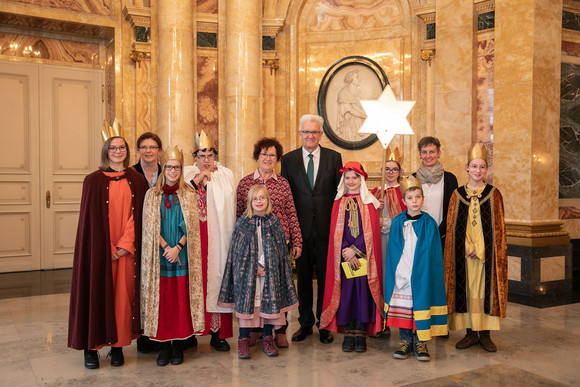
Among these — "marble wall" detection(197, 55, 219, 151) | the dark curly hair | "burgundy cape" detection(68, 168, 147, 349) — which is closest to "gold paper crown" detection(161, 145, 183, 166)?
"burgundy cape" detection(68, 168, 147, 349)

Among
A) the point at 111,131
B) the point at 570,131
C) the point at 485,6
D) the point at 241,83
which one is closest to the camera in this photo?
the point at 111,131

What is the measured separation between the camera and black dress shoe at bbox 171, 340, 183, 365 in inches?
159

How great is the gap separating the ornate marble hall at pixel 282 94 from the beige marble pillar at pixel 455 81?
18mm

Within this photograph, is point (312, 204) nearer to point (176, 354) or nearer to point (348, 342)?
point (348, 342)

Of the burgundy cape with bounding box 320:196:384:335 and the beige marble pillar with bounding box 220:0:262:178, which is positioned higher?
the beige marble pillar with bounding box 220:0:262:178

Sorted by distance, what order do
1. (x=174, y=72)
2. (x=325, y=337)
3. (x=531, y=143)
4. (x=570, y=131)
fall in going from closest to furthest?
1. (x=325, y=337)
2. (x=531, y=143)
3. (x=570, y=131)
4. (x=174, y=72)

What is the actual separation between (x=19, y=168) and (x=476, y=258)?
6.43 metres

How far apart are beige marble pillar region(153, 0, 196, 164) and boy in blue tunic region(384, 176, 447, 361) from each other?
3.96 metres

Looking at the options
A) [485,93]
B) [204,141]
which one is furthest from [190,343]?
[485,93]

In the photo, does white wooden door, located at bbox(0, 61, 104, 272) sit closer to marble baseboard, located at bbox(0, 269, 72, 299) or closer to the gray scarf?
marble baseboard, located at bbox(0, 269, 72, 299)

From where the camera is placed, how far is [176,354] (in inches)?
160

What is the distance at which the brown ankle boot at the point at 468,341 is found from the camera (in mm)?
4445

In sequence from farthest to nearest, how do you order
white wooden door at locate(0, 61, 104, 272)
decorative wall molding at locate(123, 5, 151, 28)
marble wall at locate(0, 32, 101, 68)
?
white wooden door at locate(0, 61, 104, 272), marble wall at locate(0, 32, 101, 68), decorative wall molding at locate(123, 5, 151, 28)

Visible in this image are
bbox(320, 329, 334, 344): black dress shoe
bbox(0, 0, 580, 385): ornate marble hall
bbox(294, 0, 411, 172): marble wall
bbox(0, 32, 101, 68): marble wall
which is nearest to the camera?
bbox(320, 329, 334, 344): black dress shoe
